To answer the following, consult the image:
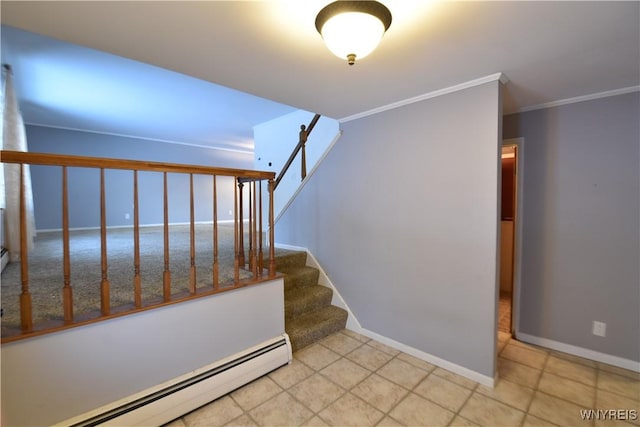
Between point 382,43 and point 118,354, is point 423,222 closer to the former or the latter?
point 382,43

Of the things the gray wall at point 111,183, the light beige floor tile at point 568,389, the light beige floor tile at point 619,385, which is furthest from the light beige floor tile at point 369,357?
the gray wall at point 111,183

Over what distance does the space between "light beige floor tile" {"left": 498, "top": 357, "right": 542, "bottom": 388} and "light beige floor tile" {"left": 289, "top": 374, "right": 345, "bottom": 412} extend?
1.30m

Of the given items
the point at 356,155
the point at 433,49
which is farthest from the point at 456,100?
the point at 356,155

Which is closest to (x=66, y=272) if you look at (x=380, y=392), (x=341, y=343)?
(x=380, y=392)

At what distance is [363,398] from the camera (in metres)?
1.90

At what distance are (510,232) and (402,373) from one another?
270 cm

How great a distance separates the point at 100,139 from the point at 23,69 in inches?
132

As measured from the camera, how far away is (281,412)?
1.77 meters

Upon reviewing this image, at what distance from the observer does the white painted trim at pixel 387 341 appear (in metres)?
2.09

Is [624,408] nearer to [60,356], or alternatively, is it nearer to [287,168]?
[60,356]

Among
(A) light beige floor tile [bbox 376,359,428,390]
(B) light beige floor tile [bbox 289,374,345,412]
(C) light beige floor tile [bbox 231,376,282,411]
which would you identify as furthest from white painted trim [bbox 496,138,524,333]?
(C) light beige floor tile [bbox 231,376,282,411]

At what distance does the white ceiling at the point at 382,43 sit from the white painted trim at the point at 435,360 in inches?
85.8

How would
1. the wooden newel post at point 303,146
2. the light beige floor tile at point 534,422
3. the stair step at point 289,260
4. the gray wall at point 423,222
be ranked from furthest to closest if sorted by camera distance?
the wooden newel post at point 303,146, the stair step at point 289,260, the gray wall at point 423,222, the light beige floor tile at point 534,422

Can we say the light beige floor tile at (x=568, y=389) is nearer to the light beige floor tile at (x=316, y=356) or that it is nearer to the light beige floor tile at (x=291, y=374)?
the light beige floor tile at (x=316, y=356)
